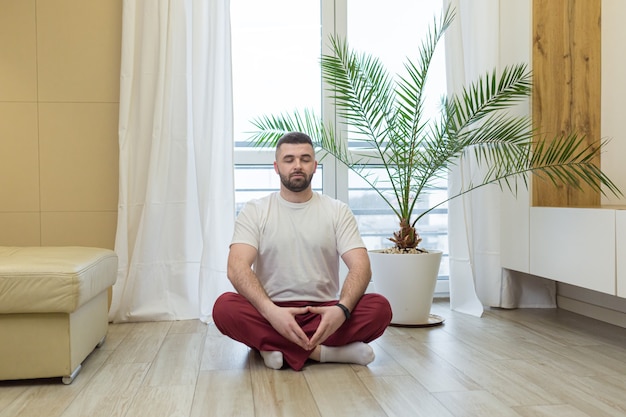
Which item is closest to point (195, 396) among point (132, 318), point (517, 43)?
point (132, 318)

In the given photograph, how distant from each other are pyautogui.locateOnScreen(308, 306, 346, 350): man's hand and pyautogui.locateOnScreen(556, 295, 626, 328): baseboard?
1.79m

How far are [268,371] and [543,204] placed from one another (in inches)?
82.8

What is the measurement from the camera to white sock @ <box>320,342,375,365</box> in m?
2.86

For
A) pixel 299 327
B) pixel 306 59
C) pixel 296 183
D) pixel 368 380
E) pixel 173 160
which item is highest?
pixel 306 59

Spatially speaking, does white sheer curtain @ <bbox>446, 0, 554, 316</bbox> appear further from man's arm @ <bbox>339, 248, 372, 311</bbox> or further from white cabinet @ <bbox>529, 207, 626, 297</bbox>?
man's arm @ <bbox>339, 248, 372, 311</bbox>

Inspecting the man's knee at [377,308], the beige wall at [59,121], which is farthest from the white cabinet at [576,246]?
the beige wall at [59,121]

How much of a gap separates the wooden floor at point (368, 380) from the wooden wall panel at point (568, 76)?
0.89 meters

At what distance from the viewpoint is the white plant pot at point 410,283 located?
146 inches

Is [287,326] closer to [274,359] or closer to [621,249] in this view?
[274,359]

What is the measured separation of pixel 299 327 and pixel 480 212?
1915mm

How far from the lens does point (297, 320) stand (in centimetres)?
292

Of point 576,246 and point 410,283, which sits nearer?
point 576,246

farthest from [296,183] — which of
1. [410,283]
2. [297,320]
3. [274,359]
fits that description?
[410,283]

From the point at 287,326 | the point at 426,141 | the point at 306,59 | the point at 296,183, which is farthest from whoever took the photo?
the point at 306,59
